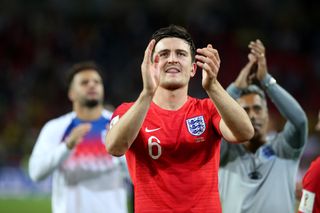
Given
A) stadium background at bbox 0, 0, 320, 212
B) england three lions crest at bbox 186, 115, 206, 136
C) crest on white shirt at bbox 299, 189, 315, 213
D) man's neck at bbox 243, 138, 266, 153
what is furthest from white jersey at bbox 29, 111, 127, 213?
stadium background at bbox 0, 0, 320, 212

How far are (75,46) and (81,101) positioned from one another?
421 inches

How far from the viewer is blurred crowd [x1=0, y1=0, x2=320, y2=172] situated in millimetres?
15680

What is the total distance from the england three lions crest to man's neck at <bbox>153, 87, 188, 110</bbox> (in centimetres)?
13

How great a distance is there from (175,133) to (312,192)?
1003 mm

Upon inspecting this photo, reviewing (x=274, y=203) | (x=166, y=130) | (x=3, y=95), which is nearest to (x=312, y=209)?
(x=274, y=203)

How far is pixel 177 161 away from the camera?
3625 millimetres

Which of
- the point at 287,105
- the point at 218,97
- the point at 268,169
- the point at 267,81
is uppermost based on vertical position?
the point at 267,81

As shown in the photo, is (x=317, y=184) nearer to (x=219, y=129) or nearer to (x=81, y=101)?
(x=219, y=129)

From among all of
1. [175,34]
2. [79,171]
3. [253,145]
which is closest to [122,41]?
[79,171]

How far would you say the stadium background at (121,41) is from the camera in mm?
15578

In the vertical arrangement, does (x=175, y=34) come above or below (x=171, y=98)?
above

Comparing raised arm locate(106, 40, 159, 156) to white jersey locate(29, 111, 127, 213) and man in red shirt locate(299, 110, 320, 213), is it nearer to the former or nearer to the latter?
man in red shirt locate(299, 110, 320, 213)

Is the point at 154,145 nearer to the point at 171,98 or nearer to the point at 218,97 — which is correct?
the point at 171,98

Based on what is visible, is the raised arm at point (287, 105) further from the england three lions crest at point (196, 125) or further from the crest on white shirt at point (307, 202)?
the england three lions crest at point (196, 125)
